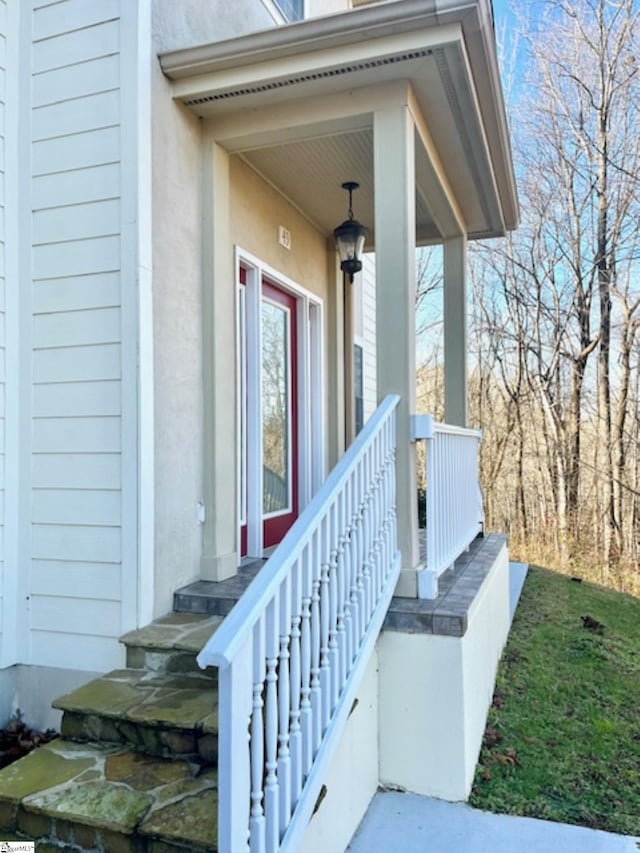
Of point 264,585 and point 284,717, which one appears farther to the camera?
point 284,717

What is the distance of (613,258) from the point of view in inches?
446

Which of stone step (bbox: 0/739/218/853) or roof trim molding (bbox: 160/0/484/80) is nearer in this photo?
stone step (bbox: 0/739/218/853)

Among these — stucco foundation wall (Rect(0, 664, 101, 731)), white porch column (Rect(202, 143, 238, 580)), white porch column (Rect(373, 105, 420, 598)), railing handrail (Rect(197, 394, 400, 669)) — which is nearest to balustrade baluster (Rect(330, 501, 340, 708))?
railing handrail (Rect(197, 394, 400, 669))

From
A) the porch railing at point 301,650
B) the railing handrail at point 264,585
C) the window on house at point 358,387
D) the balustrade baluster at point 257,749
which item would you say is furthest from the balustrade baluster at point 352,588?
the window on house at point 358,387

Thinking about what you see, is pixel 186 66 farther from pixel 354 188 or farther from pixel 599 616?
pixel 599 616

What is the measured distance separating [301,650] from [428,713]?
1245 mm

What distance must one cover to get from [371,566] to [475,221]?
3.92 metres

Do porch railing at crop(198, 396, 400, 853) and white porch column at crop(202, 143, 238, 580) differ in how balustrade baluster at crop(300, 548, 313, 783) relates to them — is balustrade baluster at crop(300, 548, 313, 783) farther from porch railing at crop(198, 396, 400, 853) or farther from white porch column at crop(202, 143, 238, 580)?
white porch column at crop(202, 143, 238, 580)

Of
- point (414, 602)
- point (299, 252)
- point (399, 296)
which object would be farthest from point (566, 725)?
point (299, 252)

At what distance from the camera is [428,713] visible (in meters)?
3.15

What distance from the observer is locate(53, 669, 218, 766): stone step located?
2475 millimetres

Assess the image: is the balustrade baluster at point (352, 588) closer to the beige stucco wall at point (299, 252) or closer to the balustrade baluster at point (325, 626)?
the balustrade baluster at point (325, 626)

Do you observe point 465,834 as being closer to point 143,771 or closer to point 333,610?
point 333,610

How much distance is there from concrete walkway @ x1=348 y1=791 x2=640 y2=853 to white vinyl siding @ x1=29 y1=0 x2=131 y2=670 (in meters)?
1.52
